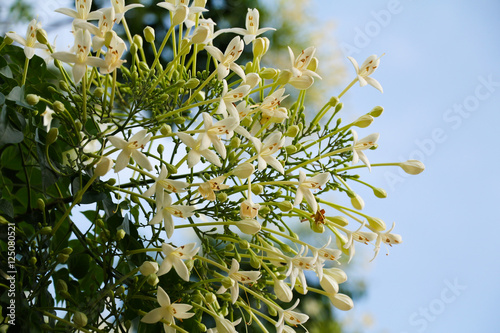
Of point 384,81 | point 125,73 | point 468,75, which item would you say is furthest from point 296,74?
point 468,75

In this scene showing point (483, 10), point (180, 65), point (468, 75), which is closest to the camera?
point (180, 65)

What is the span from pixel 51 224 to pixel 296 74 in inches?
12.4

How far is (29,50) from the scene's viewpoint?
533mm

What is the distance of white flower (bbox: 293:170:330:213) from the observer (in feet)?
1.67

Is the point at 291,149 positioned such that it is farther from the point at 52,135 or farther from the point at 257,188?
the point at 52,135

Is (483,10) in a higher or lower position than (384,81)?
higher

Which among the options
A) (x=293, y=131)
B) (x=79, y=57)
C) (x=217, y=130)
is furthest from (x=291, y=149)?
(x=79, y=57)

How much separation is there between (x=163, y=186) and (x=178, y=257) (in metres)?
0.07

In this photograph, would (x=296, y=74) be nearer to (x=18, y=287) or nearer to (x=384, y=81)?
(x=18, y=287)

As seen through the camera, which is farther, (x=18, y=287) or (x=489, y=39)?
(x=489, y=39)

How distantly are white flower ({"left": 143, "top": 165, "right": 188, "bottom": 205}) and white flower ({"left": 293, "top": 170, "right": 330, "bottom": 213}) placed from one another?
12 cm

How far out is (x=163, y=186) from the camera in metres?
0.48

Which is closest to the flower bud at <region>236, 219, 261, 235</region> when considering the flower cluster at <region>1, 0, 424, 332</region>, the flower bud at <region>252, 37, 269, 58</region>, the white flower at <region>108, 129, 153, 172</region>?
the flower cluster at <region>1, 0, 424, 332</region>

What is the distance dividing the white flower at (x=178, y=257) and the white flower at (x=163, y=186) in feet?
0.15
